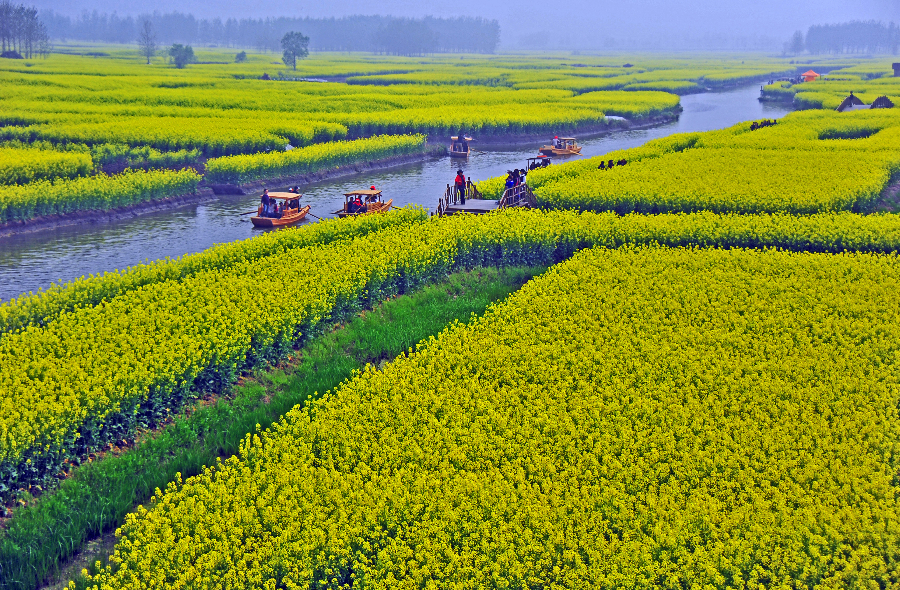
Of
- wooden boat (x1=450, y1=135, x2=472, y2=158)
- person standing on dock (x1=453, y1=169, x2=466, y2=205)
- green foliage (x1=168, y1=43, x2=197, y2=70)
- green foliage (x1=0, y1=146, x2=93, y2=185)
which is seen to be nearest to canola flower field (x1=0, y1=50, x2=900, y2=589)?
person standing on dock (x1=453, y1=169, x2=466, y2=205)

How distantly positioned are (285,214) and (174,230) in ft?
18.7

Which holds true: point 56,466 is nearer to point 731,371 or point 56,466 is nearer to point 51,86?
point 731,371

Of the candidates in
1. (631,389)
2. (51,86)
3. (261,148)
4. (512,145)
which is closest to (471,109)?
(512,145)

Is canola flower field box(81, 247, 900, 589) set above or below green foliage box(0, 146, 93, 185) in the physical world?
below

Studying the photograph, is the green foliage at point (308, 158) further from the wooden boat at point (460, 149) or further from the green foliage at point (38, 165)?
the green foliage at point (38, 165)

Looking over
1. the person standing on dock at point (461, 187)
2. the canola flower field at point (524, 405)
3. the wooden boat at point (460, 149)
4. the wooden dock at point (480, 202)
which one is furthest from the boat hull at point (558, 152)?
the canola flower field at point (524, 405)

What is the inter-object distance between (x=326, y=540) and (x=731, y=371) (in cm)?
903

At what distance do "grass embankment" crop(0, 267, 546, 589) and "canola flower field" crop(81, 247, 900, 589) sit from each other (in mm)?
911

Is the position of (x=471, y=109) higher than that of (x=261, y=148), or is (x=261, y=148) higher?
(x=471, y=109)

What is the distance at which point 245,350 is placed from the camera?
1641cm

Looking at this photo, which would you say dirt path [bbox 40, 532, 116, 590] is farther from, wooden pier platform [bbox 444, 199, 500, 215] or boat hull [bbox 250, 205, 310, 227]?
boat hull [bbox 250, 205, 310, 227]

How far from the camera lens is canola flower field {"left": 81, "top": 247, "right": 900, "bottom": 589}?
914 centimetres

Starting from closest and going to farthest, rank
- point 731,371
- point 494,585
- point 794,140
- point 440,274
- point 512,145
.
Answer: point 494,585
point 731,371
point 440,274
point 794,140
point 512,145

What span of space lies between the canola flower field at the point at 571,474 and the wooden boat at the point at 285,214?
18347 millimetres
